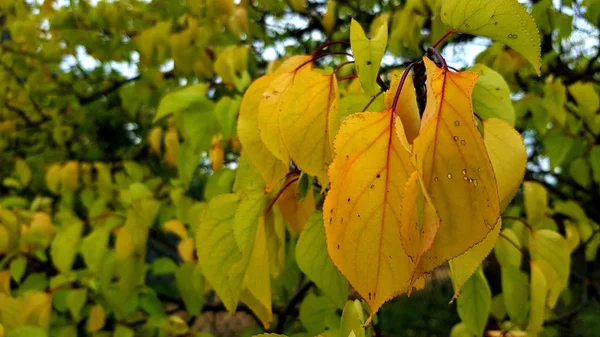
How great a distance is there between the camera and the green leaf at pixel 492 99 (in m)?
0.54

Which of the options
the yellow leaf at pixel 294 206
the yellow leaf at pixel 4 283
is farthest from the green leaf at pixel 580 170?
the yellow leaf at pixel 4 283

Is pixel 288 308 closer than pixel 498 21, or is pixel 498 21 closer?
pixel 498 21

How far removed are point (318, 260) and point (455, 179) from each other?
25cm

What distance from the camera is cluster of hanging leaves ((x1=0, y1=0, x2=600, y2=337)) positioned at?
0.99 ft

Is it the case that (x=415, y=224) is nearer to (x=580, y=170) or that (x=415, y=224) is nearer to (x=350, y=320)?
(x=350, y=320)

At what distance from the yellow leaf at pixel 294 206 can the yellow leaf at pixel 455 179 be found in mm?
264

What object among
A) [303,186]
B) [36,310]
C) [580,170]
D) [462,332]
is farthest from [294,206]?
[580,170]

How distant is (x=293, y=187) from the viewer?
55 centimetres

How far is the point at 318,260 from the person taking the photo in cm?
51

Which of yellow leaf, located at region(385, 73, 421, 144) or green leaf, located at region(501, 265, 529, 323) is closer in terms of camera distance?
yellow leaf, located at region(385, 73, 421, 144)

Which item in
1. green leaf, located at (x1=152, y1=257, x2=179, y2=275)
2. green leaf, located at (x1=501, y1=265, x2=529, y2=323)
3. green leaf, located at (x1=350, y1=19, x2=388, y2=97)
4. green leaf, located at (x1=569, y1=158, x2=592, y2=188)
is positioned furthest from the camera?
green leaf, located at (x1=569, y1=158, x2=592, y2=188)

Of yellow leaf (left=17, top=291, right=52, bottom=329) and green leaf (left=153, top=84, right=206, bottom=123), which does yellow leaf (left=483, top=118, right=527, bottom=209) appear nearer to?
green leaf (left=153, top=84, right=206, bottom=123)

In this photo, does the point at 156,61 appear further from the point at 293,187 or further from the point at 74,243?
the point at 293,187

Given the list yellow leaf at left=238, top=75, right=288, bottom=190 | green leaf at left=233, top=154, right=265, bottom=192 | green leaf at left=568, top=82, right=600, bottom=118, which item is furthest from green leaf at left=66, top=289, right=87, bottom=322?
green leaf at left=568, top=82, right=600, bottom=118
